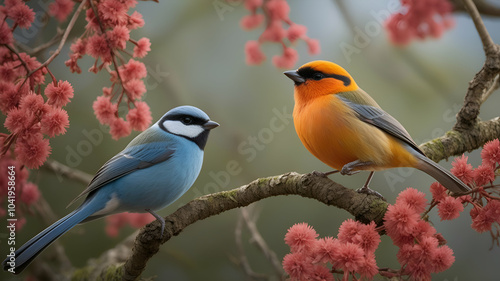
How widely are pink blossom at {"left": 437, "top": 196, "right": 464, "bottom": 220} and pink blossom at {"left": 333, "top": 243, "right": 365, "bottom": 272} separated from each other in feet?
1.10

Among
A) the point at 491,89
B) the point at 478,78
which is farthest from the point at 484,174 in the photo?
the point at 491,89

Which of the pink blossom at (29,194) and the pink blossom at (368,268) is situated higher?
the pink blossom at (29,194)

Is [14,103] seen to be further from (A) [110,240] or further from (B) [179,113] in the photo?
(A) [110,240]

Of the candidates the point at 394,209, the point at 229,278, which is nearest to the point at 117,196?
the point at 394,209

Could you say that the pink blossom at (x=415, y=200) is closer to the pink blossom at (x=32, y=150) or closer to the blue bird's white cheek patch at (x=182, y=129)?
the blue bird's white cheek patch at (x=182, y=129)

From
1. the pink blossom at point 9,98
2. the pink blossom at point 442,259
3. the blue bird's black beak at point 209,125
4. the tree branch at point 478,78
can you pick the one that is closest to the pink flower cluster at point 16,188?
the pink blossom at point 9,98

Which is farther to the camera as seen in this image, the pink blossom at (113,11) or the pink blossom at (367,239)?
the pink blossom at (113,11)

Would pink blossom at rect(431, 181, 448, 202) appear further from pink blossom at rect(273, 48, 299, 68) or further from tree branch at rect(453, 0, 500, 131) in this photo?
pink blossom at rect(273, 48, 299, 68)

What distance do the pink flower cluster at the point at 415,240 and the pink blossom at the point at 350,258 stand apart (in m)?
0.15

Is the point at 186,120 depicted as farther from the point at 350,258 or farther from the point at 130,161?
the point at 350,258

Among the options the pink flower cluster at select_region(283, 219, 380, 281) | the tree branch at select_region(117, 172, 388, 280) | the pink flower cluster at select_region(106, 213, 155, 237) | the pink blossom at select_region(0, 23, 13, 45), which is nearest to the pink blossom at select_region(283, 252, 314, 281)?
the pink flower cluster at select_region(283, 219, 380, 281)

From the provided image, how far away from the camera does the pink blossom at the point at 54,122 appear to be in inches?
59.3

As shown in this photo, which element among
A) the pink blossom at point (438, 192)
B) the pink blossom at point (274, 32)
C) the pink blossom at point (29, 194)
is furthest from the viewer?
the pink blossom at point (274, 32)

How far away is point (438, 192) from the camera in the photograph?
147cm
